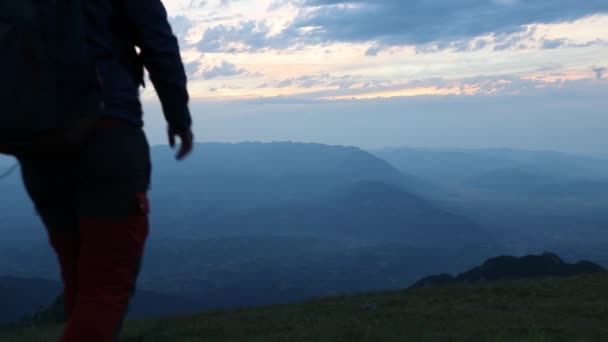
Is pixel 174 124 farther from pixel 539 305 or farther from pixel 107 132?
pixel 539 305

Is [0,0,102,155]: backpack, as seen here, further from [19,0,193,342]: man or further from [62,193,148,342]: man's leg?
[62,193,148,342]: man's leg

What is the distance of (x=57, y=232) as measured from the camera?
3268 millimetres

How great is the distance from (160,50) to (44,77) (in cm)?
58

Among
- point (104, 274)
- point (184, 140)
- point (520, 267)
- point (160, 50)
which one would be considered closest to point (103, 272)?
point (104, 274)

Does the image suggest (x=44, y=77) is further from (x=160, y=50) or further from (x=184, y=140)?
(x=184, y=140)

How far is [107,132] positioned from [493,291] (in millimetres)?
11386

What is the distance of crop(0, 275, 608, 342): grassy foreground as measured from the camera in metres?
8.83

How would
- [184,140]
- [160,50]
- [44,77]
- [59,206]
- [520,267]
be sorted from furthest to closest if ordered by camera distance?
[520,267] < [184,140] < [59,206] < [160,50] < [44,77]

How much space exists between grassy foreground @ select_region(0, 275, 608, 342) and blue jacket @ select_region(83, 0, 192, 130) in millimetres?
6073

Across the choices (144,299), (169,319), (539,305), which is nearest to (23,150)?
(539,305)

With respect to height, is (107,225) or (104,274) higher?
(107,225)

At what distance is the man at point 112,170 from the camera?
9.56 feet

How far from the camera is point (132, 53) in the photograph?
3213 millimetres

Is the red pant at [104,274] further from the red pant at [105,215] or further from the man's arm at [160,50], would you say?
the man's arm at [160,50]
